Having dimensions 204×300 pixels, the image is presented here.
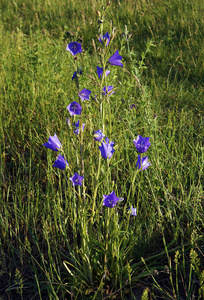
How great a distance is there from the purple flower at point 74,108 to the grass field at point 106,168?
0.24 ft

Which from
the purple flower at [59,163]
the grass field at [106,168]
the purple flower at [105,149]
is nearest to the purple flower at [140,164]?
the grass field at [106,168]

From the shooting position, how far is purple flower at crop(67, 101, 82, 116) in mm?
1167

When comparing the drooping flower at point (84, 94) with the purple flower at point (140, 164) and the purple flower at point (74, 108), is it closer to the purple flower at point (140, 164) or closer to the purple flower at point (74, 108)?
the purple flower at point (74, 108)

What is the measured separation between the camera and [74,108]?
119cm

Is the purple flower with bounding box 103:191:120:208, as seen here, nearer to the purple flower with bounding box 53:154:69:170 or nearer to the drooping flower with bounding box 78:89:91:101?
the purple flower with bounding box 53:154:69:170

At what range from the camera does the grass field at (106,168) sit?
138 centimetres

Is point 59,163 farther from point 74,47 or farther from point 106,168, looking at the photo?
point 74,47

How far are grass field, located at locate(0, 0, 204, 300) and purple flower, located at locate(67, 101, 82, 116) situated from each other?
0.24 ft

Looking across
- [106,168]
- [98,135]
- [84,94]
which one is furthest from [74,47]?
[106,168]

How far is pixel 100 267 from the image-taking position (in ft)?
4.86

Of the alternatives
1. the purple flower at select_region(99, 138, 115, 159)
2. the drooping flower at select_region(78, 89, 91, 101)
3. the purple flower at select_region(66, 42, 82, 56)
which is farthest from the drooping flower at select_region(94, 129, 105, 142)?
the purple flower at select_region(66, 42, 82, 56)

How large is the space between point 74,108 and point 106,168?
353 mm

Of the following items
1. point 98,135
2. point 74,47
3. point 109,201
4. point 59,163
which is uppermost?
point 74,47

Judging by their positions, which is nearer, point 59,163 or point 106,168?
point 59,163
